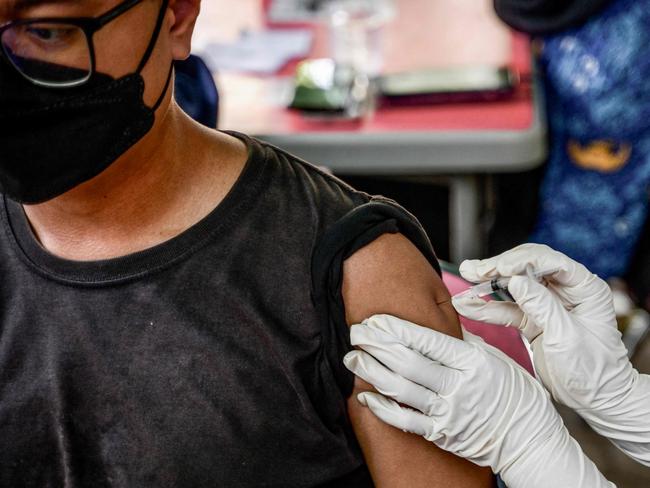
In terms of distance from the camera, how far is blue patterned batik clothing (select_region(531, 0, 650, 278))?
6.89 feet

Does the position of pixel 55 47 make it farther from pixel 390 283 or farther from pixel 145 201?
pixel 390 283

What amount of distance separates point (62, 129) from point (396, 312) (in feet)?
1.66

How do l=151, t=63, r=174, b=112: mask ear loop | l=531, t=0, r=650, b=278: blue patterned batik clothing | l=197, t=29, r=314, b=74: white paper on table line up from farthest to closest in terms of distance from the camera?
l=197, t=29, r=314, b=74: white paper on table
l=531, t=0, r=650, b=278: blue patterned batik clothing
l=151, t=63, r=174, b=112: mask ear loop

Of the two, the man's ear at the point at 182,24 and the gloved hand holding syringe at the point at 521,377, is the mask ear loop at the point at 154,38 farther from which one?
the gloved hand holding syringe at the point at 521,377

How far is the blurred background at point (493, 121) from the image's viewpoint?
217cm

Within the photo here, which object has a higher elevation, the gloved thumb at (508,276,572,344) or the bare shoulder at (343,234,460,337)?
the bare shoulder at (343,234,460,337)

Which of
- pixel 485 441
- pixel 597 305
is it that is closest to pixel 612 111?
pixel 597 305

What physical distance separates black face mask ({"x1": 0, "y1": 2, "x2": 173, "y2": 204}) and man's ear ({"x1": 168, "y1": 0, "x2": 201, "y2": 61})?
6 centimetres

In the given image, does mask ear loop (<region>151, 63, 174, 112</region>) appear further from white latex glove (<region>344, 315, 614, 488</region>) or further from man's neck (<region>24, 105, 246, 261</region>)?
white latex glove (<region>344, 315, 614, 488</region>)

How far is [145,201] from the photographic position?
120 cm

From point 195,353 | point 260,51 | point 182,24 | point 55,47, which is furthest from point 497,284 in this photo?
point 260,51

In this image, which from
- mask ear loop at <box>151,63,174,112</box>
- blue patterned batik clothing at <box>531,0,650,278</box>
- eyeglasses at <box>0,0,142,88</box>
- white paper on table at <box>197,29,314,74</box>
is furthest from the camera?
white paper on table at <box>197,29,314,74</box>

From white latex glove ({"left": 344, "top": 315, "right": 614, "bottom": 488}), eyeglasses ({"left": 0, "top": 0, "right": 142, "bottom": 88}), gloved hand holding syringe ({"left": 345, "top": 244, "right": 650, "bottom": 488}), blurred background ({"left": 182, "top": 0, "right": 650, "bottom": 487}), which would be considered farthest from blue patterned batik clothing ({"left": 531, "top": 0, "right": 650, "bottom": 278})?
eyeglasses ({"left": 0, "top": 0, "right": 142, "bottom": 88})

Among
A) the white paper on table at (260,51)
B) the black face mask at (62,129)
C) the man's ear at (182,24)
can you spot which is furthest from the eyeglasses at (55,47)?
the white paper on table at (260,51)
